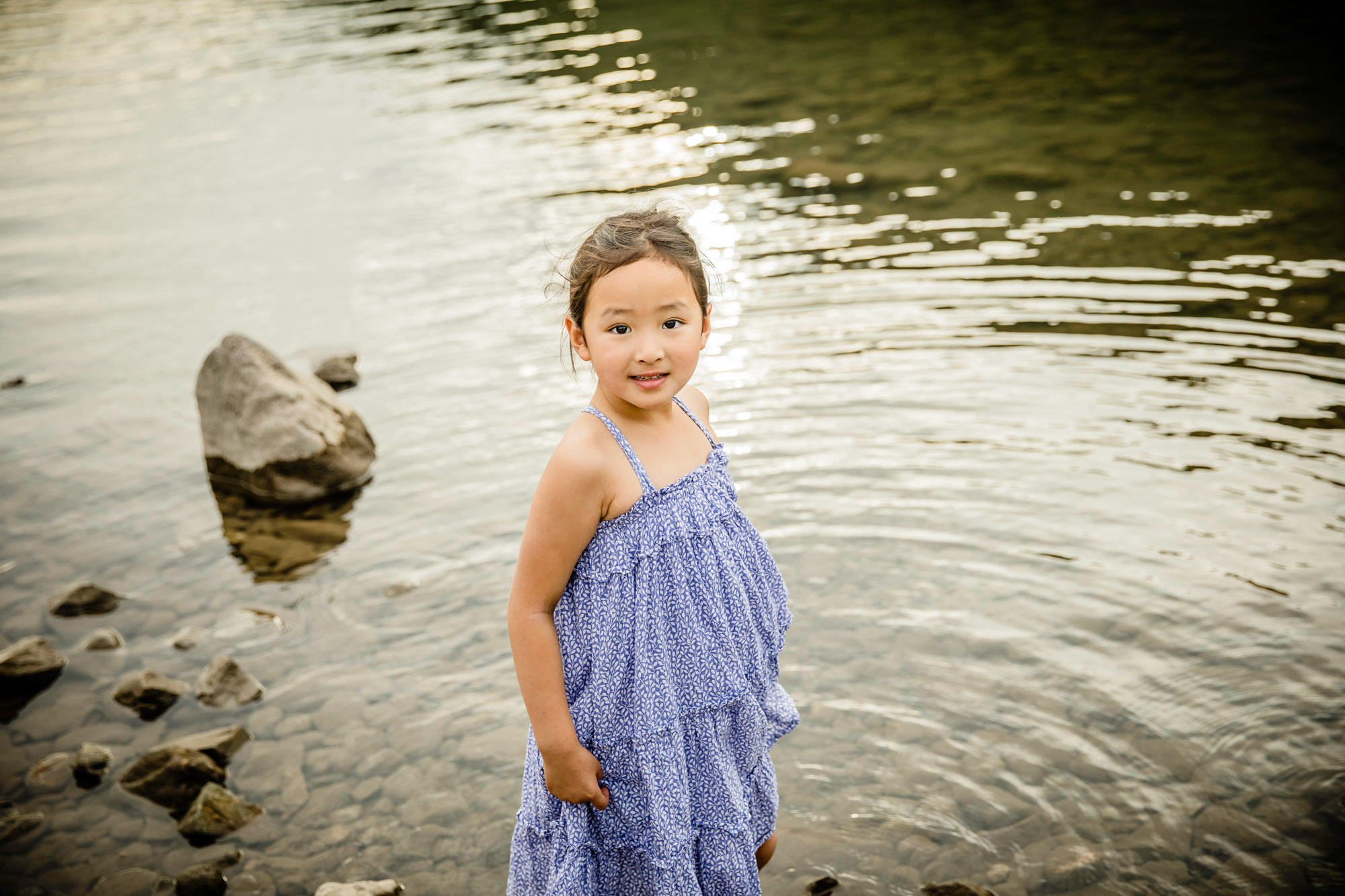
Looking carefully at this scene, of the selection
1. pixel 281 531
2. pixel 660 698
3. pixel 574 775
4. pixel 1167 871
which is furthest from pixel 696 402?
pixel 281 531

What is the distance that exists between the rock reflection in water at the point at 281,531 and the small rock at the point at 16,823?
1.57m

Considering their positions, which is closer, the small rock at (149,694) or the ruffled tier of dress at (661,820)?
the ruffled tier of dress at (661,820)

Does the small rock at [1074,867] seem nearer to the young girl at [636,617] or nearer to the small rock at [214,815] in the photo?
the young girl at [636,617]

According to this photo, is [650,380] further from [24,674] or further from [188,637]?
[24,674]

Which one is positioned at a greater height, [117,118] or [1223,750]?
A: [117,118]

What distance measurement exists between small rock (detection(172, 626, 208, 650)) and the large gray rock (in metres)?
1.23

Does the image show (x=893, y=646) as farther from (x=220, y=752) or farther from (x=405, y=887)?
(x=220, y=752)

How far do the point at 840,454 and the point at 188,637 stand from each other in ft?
11.0

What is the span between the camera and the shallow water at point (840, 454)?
3494 millimetres

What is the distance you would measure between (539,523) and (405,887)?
5.91ft

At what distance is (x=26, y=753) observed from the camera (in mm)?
4027

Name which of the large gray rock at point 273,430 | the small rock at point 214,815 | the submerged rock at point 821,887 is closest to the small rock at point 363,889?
the small rock at point 214,815

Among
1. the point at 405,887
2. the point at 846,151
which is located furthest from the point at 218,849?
the point at 846,151

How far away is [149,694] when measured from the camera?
4.21 m
